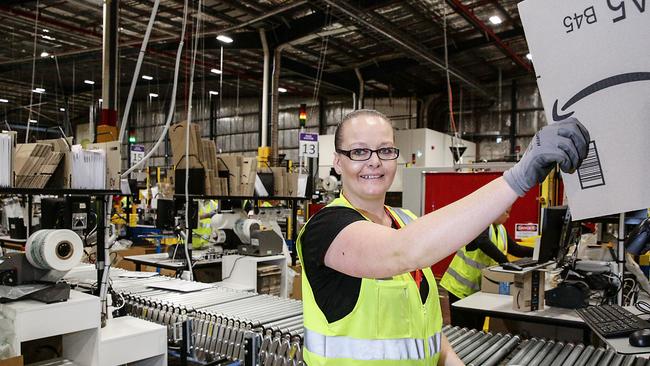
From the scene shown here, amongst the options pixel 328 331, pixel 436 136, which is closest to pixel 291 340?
pixel 328 331

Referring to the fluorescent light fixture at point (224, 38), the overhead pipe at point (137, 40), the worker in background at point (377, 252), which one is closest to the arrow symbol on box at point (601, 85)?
the worker in background at point (377, 252)

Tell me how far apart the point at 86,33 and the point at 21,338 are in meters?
8.17

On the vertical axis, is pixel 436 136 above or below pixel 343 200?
above

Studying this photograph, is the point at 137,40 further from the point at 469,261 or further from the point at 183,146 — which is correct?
the point at 469,261

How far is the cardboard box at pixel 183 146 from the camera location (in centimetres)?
422

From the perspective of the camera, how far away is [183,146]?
425 centimetres

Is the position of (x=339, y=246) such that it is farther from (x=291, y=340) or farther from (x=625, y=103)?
(x=291, y=340)

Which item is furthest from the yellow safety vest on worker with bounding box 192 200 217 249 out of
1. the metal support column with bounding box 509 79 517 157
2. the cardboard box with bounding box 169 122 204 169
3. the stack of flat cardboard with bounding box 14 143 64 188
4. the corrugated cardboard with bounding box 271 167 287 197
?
the metal support column with bounding box 509 79 517 157

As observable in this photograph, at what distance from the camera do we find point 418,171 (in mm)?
7086

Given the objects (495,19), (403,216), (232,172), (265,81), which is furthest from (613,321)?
(265,81)

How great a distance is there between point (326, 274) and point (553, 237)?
2.19 m

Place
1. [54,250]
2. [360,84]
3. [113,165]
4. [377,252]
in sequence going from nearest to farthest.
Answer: [377,252]
[54,250]
[113,165]
[360,84]

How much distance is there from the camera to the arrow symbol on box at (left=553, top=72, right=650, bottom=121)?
1.06m

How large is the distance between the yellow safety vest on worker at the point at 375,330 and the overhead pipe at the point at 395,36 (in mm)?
5923
